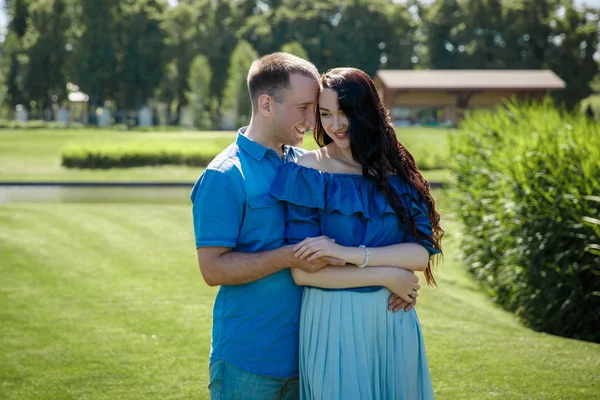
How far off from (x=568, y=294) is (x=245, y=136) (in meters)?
5.13

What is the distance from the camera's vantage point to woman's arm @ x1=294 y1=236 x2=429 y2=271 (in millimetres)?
2580

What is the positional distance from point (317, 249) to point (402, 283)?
1.36 feet

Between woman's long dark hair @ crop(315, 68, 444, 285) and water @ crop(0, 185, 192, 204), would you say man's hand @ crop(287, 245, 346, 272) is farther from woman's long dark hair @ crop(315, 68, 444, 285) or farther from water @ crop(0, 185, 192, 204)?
water @ crop(0, 185, 192, 204)

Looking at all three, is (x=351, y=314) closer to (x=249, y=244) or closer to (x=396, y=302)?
(x=396, y=302)

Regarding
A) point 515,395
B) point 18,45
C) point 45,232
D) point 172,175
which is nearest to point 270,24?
point 18,45

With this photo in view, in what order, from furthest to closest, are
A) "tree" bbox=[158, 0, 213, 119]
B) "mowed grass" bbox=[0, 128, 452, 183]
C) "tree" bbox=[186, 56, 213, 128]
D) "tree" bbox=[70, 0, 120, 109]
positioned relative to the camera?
1. "tree" bbox=[158, 0, 213, 119]
2. "tree" bbox=[70, 0, 120, 109]
3. "tree" bbox=[186, 56, 213, 128]
4. "mowed grass" bbox=[0, 128, 452, 183]

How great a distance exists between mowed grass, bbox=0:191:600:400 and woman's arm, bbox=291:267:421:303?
241 cm

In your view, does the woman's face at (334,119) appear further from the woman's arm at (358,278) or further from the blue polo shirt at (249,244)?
the woman's arm at (358,278)

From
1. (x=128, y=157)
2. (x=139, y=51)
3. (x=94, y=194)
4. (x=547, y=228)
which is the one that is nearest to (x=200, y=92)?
(x=139, y=51)

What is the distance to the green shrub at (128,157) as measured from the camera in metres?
27.9

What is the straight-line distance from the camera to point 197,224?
2633 millimetres

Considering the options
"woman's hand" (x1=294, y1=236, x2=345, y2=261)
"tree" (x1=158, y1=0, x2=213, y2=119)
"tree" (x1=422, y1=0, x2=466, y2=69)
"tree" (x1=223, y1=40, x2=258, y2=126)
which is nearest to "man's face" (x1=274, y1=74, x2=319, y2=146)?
"woman's hand" (x1=294, y1=236, x2=345, y2=261)

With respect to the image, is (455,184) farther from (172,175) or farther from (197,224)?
(172,175)

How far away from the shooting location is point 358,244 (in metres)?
2.80
